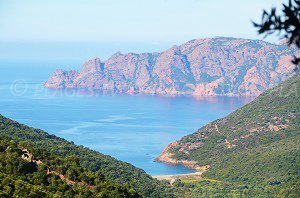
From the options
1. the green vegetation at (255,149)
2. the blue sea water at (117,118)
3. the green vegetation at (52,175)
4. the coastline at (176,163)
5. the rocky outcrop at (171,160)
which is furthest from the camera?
the blue sea water at (117,118)

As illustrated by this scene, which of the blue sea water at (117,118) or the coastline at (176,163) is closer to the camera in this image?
the coastline at (176,163)

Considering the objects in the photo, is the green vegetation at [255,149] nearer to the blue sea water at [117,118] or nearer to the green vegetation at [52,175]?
the blue sea water at [117,118]

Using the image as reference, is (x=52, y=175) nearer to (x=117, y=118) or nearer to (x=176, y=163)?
(x=176, y=163)

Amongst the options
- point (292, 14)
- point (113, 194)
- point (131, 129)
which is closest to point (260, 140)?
point (131, 129)

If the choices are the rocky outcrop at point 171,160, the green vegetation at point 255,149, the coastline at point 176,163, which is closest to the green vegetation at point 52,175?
the green vegetation at point 255,149

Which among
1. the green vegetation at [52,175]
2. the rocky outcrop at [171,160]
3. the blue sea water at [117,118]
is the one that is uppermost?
the blue sea water at [117,118]

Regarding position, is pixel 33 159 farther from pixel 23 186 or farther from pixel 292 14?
pixel 292 14
